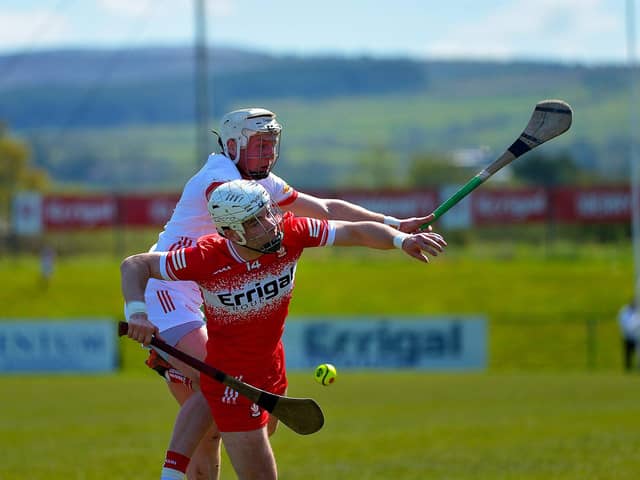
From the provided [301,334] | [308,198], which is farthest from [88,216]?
[308,198]

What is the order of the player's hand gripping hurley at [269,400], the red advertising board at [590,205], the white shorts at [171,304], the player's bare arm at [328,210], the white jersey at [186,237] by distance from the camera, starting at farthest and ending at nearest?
1. the red advertising board at [590,205]
2. the player's bare arm at [328,210]
3. the white shorts at [171,304]
4. the white jersey at [186,237]
5. the player's hand gripping hurley at [269,400]

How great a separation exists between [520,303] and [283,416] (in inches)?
1593

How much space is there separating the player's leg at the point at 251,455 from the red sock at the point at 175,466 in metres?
0.62

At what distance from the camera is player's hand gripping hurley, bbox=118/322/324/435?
718 cm

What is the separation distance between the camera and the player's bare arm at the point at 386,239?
7.21 m

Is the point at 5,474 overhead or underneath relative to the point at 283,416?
underneath

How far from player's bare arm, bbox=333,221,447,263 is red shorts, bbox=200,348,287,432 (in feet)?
3.07

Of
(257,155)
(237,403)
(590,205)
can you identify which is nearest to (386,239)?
(257,155)

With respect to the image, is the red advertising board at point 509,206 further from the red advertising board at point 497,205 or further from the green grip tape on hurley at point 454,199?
the green grip tape on hurley at point 454,199

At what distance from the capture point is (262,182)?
8.03 metres

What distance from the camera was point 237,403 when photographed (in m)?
7.23

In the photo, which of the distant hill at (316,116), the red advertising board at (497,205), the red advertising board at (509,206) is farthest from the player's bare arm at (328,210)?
the distant hill at (316,116)

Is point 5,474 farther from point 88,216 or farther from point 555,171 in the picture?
point 555,171

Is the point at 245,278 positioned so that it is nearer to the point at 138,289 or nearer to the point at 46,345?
the point at 138,289
